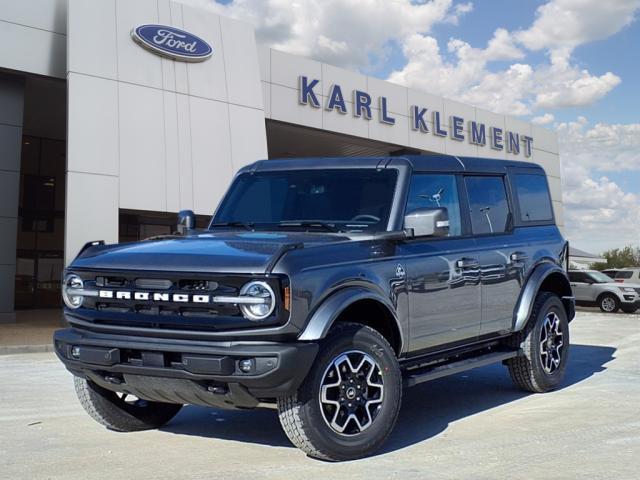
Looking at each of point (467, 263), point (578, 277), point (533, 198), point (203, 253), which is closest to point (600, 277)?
point (578, 277)

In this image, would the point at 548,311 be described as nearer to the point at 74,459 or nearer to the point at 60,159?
the point at 74,459

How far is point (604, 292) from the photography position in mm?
25641

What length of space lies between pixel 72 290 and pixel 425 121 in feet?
82.3

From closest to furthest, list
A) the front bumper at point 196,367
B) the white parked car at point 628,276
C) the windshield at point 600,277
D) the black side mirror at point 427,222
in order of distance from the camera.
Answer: the front bumper at point 196,367 → the black side mirror at point 427,222 → the windshield at point 600,277 → the white parked car at point 628,276

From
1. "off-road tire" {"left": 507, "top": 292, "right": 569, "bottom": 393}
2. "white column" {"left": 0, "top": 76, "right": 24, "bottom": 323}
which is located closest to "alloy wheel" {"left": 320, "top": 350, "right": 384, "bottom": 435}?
"off-road tire" {"left": 507, "top": 292, "right": 569, "bottom": 393}

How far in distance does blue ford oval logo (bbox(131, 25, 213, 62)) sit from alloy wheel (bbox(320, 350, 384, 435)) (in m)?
15.6

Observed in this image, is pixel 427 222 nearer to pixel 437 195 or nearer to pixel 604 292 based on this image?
pixel 437 195

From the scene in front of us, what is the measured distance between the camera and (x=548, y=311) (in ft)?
24.1

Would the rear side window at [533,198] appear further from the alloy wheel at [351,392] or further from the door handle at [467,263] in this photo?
the alloy wheel at [351,392]

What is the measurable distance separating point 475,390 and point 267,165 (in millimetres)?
3247

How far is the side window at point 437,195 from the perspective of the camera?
5.81m

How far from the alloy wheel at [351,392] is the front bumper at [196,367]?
1.07 ft

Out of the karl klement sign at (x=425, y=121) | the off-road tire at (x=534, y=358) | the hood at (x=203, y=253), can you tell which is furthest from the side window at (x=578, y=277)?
the hood at (x=203, y=253)

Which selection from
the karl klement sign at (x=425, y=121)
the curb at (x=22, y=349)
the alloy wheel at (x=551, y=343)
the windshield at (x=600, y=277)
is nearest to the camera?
the alloy wheel at (x=551, y=343)
